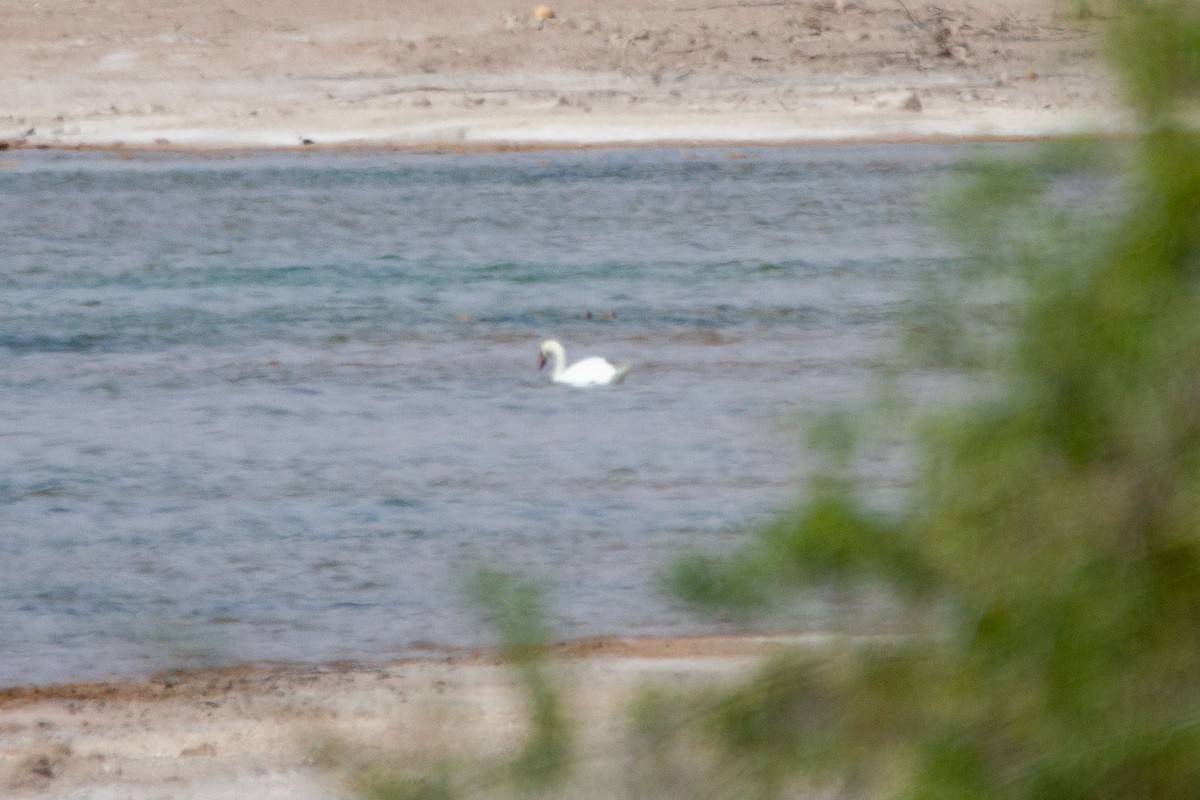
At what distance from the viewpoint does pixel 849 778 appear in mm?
2182

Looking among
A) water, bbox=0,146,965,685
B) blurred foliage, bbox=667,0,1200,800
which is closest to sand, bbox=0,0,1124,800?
water, bbox=0,146,965,685

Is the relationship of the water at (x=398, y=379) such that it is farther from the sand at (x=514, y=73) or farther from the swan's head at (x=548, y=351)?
the sand at (x=514, y=73)

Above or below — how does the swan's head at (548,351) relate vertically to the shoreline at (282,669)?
above

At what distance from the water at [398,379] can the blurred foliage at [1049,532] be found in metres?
0.23

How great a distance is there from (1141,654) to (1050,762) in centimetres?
14

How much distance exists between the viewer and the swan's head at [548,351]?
31.1 ft

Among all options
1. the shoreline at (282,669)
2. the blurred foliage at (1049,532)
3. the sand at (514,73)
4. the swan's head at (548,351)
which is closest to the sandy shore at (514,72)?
the sand at (514,73)

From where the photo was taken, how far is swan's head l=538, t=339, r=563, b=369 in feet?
31.1

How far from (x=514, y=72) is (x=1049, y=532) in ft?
65.1

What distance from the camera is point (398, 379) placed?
9.86 m

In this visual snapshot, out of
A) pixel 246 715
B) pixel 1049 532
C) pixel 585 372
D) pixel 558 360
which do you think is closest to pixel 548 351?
pixel 558 360

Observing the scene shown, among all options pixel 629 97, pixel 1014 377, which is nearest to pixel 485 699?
pixel 1014 377

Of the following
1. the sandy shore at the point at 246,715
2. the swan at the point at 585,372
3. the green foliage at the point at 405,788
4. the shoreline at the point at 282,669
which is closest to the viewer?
the green foliage at the point at 405,788

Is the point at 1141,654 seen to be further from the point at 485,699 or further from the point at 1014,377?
the point at 485,699
